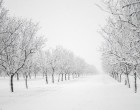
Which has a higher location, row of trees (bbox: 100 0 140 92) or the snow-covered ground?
row of trees (bbox: 100 0 140 92)

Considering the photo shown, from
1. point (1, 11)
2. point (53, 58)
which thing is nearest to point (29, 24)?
point (1, 11)

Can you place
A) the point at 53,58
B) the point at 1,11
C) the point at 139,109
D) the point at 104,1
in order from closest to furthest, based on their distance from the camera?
the point at 104,1, the point at 139,109, the point at 1,11, the point at 53,58

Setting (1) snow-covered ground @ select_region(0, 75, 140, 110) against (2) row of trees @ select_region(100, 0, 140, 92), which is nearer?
(2) row of trees @ select_region(100, 0, 140, 92)

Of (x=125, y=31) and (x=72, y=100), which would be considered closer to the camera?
→ (x=125, y=31)

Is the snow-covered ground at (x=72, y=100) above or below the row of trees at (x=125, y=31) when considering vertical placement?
below

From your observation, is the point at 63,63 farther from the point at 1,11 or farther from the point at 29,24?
the point at 1,11

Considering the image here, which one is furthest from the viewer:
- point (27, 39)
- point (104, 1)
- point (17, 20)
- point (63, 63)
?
point (63, 63)

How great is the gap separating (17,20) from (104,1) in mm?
17760

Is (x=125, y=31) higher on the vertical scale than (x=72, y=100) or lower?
higher

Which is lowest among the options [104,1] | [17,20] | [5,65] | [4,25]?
[5,65]

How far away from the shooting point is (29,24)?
80.6 feet

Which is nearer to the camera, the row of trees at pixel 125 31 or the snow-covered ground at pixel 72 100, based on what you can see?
the row of trees at pixel 125 31

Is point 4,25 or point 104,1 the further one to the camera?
point 4,25

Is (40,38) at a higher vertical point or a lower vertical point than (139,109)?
higher
